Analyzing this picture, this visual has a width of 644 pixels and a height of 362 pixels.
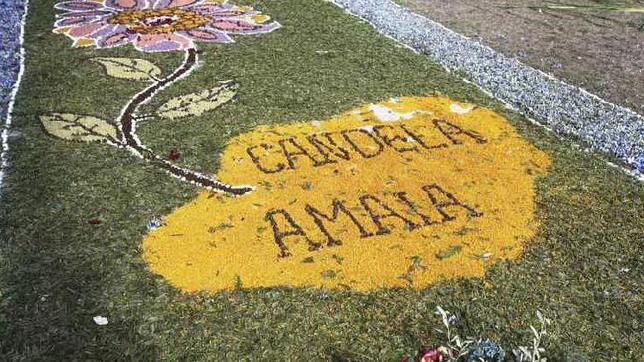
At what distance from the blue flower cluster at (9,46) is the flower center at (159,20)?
50.8 inches

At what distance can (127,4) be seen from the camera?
982 centimetres

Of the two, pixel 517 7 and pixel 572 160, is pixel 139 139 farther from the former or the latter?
pixel 517 7

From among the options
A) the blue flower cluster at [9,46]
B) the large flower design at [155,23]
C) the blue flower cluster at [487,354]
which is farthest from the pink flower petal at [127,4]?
the blue flower cluster at [487,354]

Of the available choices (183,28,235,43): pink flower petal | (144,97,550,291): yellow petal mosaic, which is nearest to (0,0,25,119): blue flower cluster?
(183,28,235,43): pink flower petal

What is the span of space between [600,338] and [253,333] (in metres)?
1.95

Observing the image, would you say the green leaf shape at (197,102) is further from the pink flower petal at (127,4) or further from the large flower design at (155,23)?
the pink flower petal at (127,4)

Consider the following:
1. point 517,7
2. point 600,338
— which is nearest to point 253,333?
point 600,338

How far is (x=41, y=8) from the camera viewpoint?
32.5ft

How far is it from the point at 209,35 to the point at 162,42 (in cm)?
64

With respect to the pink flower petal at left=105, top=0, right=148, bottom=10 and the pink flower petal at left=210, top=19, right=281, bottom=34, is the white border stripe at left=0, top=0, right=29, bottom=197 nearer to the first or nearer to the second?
the pink flower petal at left=105, top=0, right=148, bottom=10

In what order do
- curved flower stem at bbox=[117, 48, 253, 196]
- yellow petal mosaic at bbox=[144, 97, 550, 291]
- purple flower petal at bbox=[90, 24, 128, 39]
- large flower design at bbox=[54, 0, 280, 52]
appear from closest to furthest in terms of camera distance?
1. yellow petal mosaic at bbox=[144, 97, 550, 291]
2. curved flower stem at bbox=[117, 48, 253, 196]
3. large flower design at bbox=[54, 0, 280, 52]
4. purple flower petal at bbox=[90, 24, 128, 39]

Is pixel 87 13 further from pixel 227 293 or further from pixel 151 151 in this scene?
pixel 227 293

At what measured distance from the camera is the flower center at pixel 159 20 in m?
8.77

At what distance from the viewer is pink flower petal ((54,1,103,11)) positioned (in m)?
9.78
